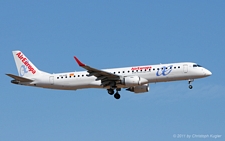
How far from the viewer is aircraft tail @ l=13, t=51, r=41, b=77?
2653 inches

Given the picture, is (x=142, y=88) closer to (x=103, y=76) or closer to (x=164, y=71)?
(x=164, y=71)

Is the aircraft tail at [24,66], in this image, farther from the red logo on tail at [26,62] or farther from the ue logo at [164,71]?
the ue logo at [164,71]

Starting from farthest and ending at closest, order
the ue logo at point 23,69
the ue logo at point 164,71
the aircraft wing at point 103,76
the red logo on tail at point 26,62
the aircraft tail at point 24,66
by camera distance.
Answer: the ue logo at point 23,69 → the red logo on tail at point 26,62 → the aircraft tail at point 24,66 → the ue logo at point 164,71 → the aircraft wing at point 103,76

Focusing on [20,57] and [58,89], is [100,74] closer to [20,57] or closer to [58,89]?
[58,89]

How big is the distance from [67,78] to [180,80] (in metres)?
13.4

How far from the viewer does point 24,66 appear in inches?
2694

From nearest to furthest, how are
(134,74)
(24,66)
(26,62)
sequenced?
(134,74) → (24,66) → (26,62)

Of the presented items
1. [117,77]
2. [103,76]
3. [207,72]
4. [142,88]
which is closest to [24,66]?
[103,76]

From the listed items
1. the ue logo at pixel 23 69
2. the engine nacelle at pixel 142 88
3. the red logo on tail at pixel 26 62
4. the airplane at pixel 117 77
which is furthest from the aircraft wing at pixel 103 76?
the ue logo at pixel 23 69

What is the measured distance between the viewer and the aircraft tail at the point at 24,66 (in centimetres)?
6739

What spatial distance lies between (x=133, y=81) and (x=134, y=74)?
159 centimetres

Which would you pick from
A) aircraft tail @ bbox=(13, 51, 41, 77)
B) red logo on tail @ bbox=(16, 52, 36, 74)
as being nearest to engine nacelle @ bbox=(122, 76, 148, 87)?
aircraft tail @ bbox=(13, 51, 41, 77)

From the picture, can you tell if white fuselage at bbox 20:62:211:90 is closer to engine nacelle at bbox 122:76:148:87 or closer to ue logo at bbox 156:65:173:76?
ue logo at bbox 156:65:173:76

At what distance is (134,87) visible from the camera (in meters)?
65.1
